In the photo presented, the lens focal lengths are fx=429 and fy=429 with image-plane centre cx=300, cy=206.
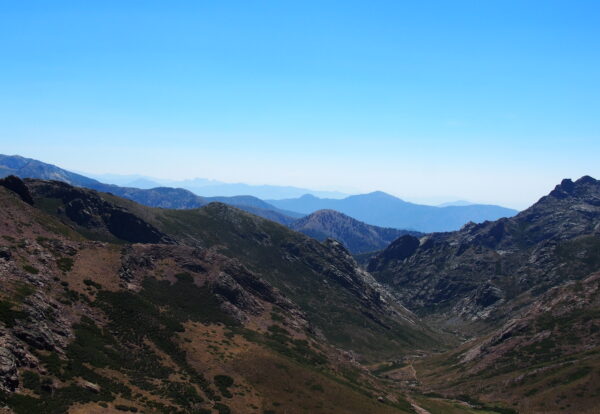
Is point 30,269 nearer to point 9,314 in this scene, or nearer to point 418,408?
point 9,314

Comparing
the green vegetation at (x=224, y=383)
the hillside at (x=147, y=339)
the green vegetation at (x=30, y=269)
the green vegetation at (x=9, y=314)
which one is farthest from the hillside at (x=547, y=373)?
the green vegetation at (x=30, y=269)

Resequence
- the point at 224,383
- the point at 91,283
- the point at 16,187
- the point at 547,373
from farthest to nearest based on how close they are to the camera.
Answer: the point at 16,187 → the point at 547,373 → the point at 91,283 → the point at 224,383

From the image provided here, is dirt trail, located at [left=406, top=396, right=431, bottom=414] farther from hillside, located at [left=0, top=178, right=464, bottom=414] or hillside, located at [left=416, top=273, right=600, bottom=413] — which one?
hillside, located at [left=416, top=273, right=600, bottom=413]

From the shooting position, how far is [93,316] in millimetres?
94125

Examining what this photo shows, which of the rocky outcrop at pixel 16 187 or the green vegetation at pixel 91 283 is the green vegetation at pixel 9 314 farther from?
the rocky outcrop at pixel 16 187

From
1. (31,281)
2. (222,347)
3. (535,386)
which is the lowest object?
(535,386)

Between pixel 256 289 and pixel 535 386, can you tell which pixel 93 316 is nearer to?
pixel 256 289

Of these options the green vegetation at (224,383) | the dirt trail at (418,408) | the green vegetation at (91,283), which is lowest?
the dirt trail at (418,408)

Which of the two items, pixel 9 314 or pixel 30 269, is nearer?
pixel 9 314

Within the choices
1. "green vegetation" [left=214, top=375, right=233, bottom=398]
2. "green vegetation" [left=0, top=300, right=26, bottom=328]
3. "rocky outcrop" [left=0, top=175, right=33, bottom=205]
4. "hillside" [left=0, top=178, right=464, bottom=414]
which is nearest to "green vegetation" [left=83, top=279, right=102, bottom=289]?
"hillside" [left=0, top=178, right=464, bottom=414]

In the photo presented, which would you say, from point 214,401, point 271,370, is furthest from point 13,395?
point 271,370

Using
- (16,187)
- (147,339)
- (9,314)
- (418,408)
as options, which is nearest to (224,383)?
(147,339)

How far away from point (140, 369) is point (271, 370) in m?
31.9

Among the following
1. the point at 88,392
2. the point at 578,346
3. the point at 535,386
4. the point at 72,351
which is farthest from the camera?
the point at 578,346
